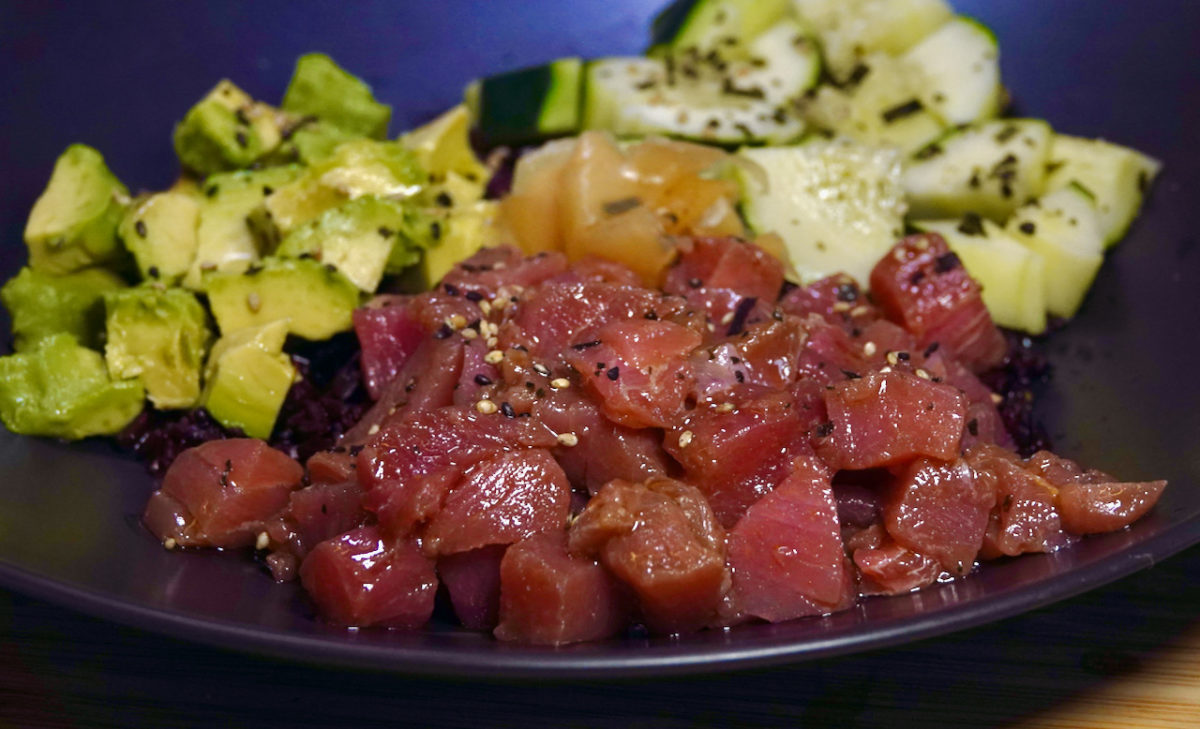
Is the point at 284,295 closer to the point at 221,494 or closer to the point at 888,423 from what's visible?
the point at 221,494

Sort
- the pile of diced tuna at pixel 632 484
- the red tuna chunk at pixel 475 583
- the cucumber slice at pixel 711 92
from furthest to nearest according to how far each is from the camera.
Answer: the cucumber slice at pixel 711 92, the red tuna chunk at pixel 475 583, the pile of diced tuna at pixel 632 484

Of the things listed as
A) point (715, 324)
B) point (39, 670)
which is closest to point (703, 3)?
point (715, 324)

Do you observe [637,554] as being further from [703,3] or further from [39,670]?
[703,3]

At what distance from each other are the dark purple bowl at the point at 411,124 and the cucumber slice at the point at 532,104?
0.35 meters

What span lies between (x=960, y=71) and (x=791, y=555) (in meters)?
2.80

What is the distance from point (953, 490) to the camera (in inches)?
98.0

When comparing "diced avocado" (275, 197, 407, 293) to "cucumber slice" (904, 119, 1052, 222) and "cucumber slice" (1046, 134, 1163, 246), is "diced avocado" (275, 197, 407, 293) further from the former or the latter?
"cucumber slice" (1046, 134, 1163, 246)

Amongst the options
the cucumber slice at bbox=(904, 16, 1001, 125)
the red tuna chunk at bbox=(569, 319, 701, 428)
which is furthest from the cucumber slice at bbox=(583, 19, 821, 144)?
the red tuna chunk at bbox=(569, 319, 701, 428)

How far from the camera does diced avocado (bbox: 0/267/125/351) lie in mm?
3215

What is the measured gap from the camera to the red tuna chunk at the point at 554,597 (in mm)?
2207

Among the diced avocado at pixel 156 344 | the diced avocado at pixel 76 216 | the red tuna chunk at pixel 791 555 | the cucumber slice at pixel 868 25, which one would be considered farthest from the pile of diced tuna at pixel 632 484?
the cucumber slice at pixel 868 25

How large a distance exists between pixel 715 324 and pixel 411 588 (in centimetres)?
124

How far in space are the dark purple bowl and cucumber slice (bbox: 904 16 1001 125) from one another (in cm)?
18

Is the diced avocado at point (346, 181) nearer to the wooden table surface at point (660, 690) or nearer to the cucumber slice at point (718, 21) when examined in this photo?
the wooden table surface at point (660, 690)
